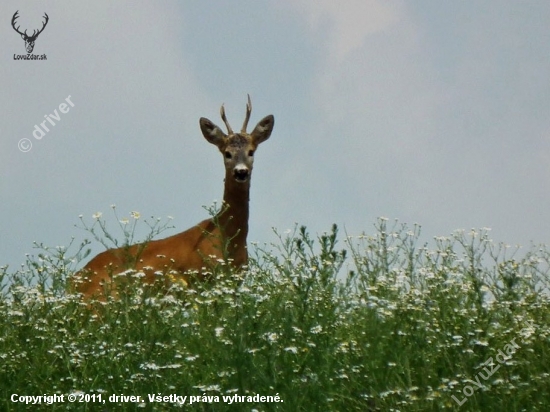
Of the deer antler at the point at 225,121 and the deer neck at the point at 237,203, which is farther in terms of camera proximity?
the deer antler at the point at 225,121

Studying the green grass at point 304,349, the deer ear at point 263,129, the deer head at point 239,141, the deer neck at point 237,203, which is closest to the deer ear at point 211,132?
the deer head at point 239,141

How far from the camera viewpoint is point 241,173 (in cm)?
1262

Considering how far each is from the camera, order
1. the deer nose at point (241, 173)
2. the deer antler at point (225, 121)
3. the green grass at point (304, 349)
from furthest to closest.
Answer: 1. the deer antler at point (225, 121)
2. the deer nose at point (241, 173)
3. the green grass at point (304, 349)

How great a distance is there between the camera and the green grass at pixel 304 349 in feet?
18.7

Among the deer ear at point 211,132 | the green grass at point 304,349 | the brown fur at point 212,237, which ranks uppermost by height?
the deer ear at point 211,132

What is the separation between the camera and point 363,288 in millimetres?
8008

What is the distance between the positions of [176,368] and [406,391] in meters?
1.50

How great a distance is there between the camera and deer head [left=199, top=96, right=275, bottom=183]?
1274 cm

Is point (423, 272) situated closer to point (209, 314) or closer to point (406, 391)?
point (209, 314)

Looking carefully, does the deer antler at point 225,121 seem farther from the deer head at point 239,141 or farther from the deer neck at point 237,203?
the deer neck at point 237,203

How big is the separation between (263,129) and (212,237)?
240 cm

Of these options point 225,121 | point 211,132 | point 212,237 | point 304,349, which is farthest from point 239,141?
point 304,349

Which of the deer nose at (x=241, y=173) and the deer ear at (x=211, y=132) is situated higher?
the deer ear at (x=211, y=132)

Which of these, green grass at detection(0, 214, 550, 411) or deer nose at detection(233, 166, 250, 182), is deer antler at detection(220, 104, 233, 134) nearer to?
deer nose at detection(233, 166, 250, 182)
